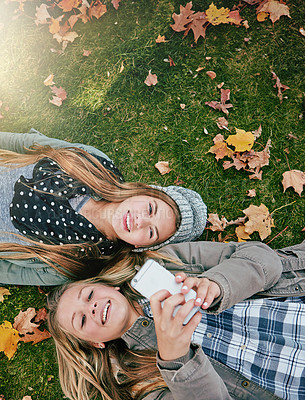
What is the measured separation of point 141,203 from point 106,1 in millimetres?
2648

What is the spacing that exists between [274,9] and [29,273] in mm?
3948

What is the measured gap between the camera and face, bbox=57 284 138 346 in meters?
2.58

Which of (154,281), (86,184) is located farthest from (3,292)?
(154,281)

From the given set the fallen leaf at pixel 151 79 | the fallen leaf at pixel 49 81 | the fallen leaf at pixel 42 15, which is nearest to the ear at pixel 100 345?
the fallen leaf at pixel 151 79

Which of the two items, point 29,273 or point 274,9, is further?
point 274,9

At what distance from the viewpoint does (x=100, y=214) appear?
3.21 metres

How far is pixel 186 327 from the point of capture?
2043 mm

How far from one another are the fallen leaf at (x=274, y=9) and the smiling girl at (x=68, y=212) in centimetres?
225

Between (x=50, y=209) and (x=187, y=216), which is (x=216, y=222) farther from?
(x=50, y=209)

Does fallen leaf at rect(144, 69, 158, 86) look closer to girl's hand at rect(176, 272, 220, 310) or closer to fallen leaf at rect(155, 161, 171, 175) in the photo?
fallen leaf at rect(155, 161, 171, 175)

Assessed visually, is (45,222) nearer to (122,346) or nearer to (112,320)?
(112,320)

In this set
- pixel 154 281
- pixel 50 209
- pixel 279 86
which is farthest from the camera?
pixel 279 86

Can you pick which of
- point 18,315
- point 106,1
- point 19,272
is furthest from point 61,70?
point 18,315

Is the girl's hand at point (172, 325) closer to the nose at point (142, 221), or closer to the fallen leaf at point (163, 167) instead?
the nose at point (142, 221)
